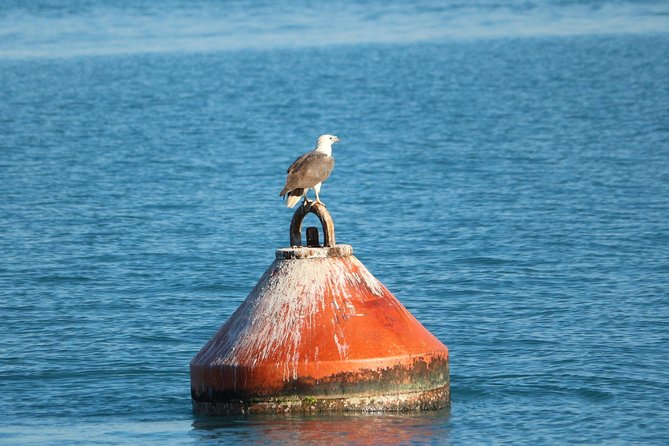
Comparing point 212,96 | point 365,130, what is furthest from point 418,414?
point 212,96

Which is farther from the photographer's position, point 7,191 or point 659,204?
point 7,191

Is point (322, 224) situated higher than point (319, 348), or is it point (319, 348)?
point (322, 224)

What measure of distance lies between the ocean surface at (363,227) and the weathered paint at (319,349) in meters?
0.22

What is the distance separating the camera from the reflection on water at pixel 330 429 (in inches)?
494

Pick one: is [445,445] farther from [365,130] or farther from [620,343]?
[365,130]

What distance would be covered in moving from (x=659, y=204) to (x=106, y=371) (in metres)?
16.8

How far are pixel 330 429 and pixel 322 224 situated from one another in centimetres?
184

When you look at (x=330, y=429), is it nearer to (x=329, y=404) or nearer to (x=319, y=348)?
(x=329, y=404)

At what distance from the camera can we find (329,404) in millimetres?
12906

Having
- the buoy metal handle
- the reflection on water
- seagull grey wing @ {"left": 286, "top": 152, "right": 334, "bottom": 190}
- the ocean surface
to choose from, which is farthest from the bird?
the ocean surface

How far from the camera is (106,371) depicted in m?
16.7

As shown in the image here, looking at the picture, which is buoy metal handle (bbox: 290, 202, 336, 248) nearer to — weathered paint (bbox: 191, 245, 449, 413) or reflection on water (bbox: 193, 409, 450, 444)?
weathered paint (bbox: 191, 245, 449, 413)

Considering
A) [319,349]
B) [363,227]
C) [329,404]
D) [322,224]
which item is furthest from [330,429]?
[363,227]

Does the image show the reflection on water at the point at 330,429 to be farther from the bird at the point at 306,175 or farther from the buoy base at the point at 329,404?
the bird at the point at 306,175
